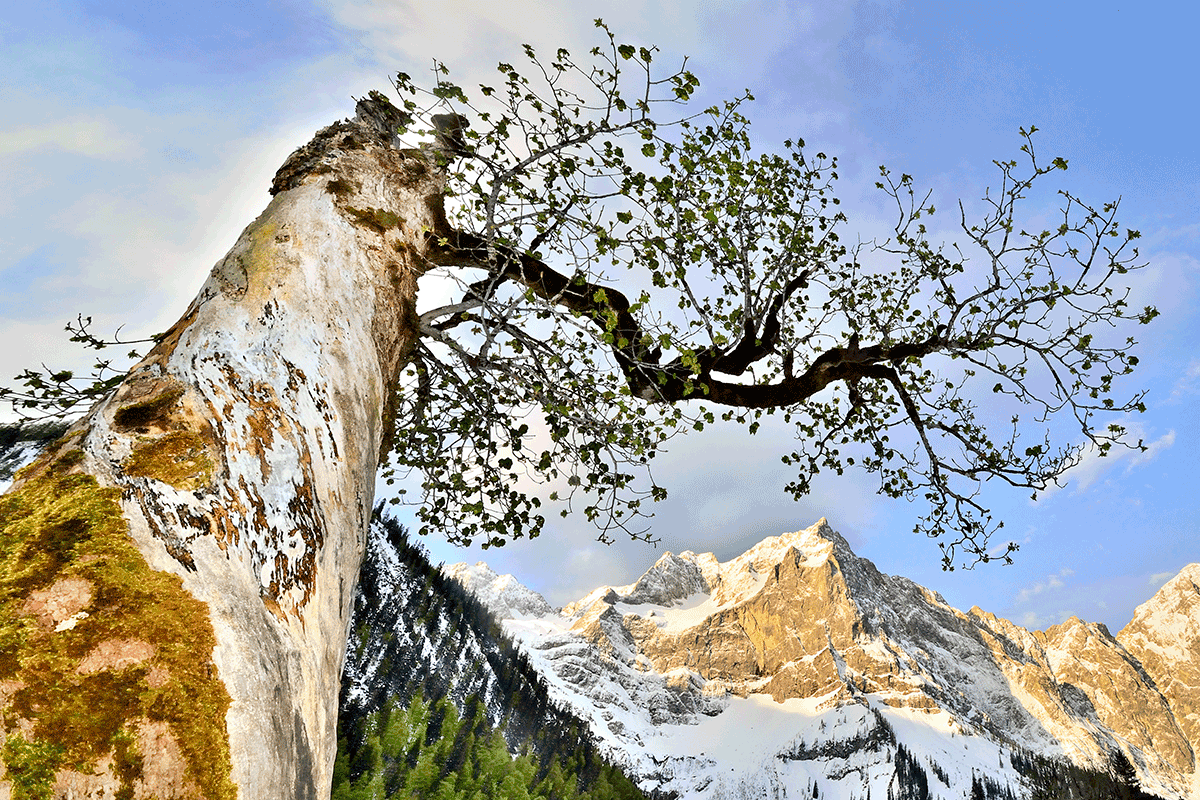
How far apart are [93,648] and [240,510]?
0.68m

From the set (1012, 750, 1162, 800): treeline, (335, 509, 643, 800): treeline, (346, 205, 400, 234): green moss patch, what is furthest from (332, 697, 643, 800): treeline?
(1012, 750, 1162, 800): treeline

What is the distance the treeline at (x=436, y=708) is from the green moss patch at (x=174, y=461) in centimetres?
1565

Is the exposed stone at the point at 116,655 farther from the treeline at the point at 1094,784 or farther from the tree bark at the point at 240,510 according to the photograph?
the treeline at the point at 1094,784

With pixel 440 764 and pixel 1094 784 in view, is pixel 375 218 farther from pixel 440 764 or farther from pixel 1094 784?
pixel 1094 784

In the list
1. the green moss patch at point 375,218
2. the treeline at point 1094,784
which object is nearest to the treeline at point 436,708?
the green moss patch at point 375,218

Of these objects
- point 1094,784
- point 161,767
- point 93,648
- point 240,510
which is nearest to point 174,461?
point 240,510

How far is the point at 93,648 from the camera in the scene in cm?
176

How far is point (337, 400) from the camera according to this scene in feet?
10.7

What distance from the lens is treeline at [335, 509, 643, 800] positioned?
104 feet

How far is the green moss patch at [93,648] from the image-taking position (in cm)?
160

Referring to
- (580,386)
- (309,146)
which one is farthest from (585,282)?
(309,146)

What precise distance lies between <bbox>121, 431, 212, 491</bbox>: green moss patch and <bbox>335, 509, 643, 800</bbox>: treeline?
51.3 feet

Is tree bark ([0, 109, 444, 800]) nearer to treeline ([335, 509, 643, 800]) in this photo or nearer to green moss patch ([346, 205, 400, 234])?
green moss patch ([346, 205, 400, 234])

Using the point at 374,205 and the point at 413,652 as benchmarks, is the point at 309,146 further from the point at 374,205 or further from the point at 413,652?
the point at 413,652
